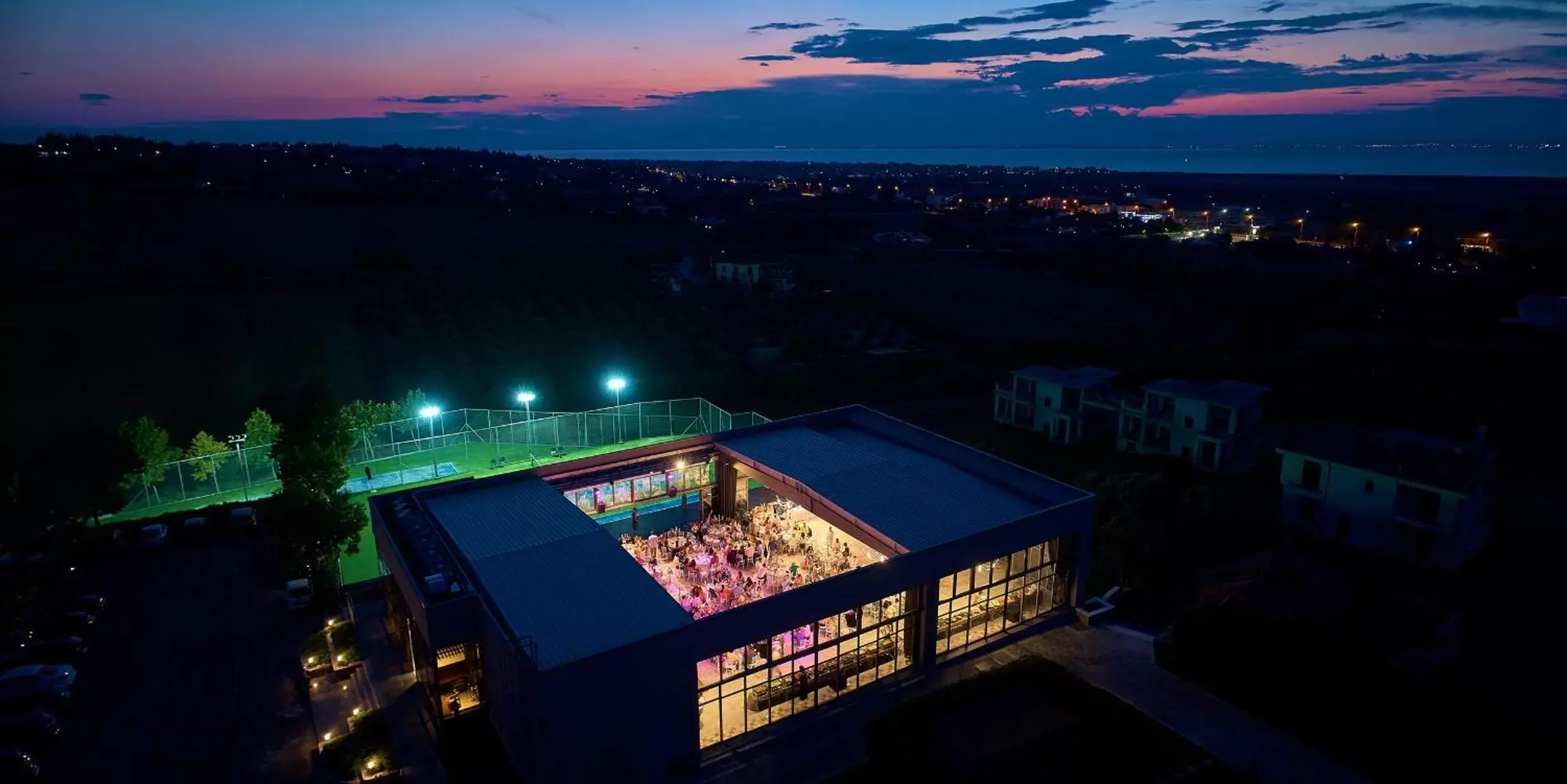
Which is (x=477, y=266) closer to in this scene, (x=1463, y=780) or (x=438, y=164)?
(x=1463, y=780)

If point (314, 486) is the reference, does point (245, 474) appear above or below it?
below

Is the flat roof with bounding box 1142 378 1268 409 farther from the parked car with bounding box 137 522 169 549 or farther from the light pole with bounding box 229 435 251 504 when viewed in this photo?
the parked car with bounding box 137 522 169 549

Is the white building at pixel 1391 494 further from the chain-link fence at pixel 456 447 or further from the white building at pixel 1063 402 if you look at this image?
the chain-link fence at pixel 456 447

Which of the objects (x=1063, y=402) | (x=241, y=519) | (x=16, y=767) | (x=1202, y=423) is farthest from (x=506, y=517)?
(x=1202, y=423)

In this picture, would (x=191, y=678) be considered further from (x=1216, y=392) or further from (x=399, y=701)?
(x=1216, y=392)

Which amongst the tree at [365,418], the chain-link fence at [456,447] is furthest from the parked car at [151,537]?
the tree at [365,418]

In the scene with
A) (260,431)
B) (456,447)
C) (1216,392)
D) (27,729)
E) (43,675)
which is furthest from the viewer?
(1216,392)

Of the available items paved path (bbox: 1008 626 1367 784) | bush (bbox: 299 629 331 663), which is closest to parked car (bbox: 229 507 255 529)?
bush (bbox: 299 629 331 663)

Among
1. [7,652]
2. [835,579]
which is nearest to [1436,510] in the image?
[835,579]

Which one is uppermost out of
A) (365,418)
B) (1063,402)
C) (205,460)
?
(365,418)

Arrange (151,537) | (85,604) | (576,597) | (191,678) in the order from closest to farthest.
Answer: (576,597) → (191,678) → (85,604) → (151,537)
